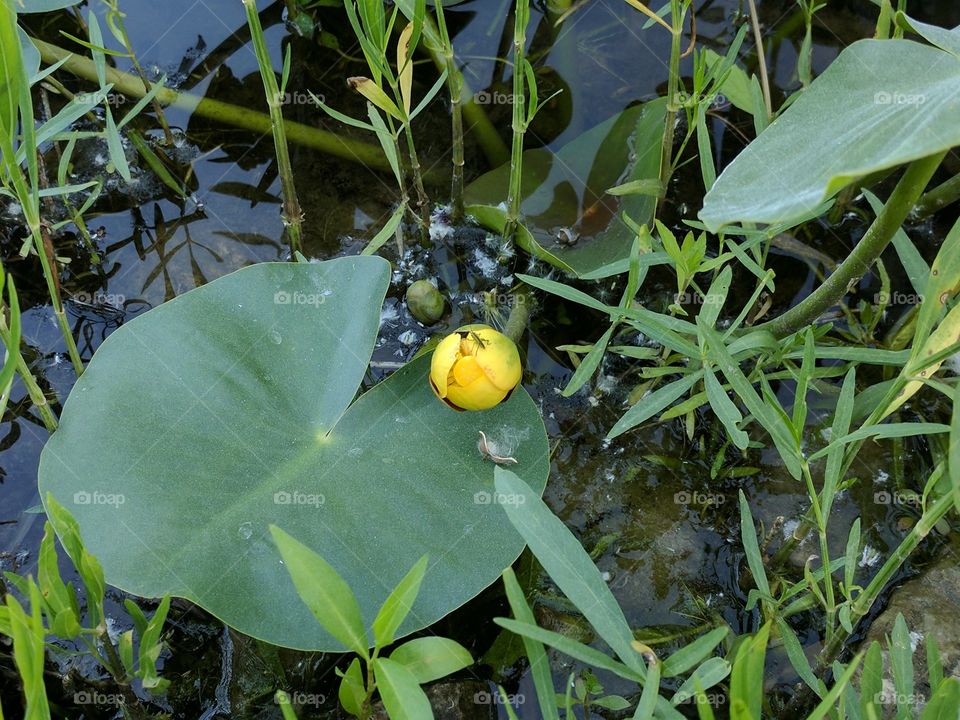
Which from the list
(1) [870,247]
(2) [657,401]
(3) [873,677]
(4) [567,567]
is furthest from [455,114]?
(3) [873,677]

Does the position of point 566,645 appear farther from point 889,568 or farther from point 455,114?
point 455,114

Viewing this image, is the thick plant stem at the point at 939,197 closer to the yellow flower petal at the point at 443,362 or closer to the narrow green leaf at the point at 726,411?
the narrow green leaf at the point at 726,411

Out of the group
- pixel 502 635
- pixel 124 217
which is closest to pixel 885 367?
pixel 502 635

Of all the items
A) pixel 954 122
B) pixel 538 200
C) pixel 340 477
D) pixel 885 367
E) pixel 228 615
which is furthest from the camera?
pixel 538 200

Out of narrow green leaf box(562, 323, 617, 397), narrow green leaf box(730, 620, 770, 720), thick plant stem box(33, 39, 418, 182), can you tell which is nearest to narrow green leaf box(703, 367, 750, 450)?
narrow green leaf box(562, 323, 617, 397)

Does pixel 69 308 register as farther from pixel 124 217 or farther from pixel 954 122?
pixel 954 122

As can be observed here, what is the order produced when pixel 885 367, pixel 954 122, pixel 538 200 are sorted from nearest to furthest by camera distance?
pixel 954 122 → pixel 885 367 → pixel 538 200

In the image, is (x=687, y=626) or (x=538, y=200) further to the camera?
(x=538, y=200)
